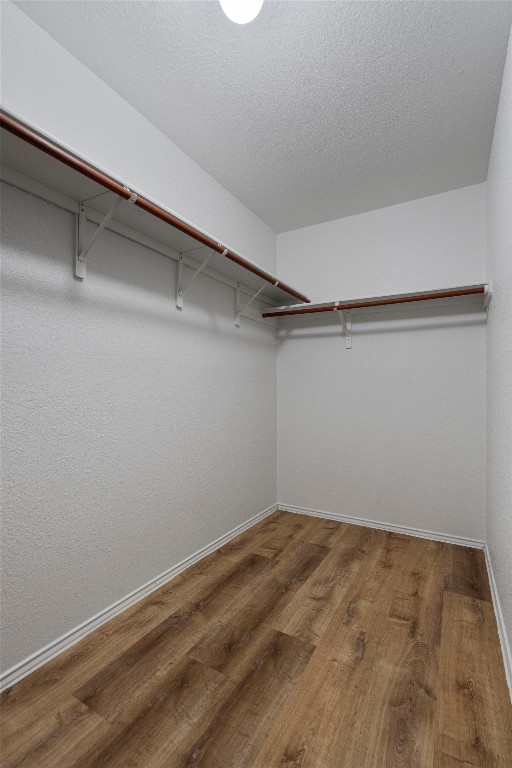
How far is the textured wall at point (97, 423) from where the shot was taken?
1.30m

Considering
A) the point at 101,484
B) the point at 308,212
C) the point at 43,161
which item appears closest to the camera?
the point at 43,161

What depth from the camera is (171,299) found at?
2018 millimetres

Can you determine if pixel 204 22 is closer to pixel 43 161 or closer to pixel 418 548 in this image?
pixel 43 161

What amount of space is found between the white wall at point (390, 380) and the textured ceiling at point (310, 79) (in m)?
0.44

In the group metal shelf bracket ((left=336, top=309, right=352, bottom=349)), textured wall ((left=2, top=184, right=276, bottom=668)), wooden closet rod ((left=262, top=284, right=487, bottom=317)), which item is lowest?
textured wall ((left=2, top=184, right=276, bottom=668))

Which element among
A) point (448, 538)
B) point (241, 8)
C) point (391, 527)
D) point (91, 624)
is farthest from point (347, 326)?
point (91, 624)

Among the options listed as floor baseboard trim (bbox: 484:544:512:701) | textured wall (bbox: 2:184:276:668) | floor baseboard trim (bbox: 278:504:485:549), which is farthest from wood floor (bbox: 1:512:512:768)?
floor baseboard trim (bbox: 278:504:485:549)

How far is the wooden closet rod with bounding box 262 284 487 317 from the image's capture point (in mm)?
2103

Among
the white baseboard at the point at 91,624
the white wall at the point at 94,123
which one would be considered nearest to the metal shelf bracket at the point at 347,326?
the white wall at the point at 94,123

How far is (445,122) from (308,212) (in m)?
1.09

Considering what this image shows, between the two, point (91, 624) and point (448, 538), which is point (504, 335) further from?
point (91, 624)

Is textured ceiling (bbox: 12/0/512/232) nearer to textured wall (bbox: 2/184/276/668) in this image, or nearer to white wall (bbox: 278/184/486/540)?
white wall (bbox: 278/184/486/540)

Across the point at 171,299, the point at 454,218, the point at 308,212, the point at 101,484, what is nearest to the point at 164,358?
the point at 171,299

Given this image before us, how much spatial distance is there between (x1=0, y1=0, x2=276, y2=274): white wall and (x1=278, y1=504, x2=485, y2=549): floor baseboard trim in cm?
227
